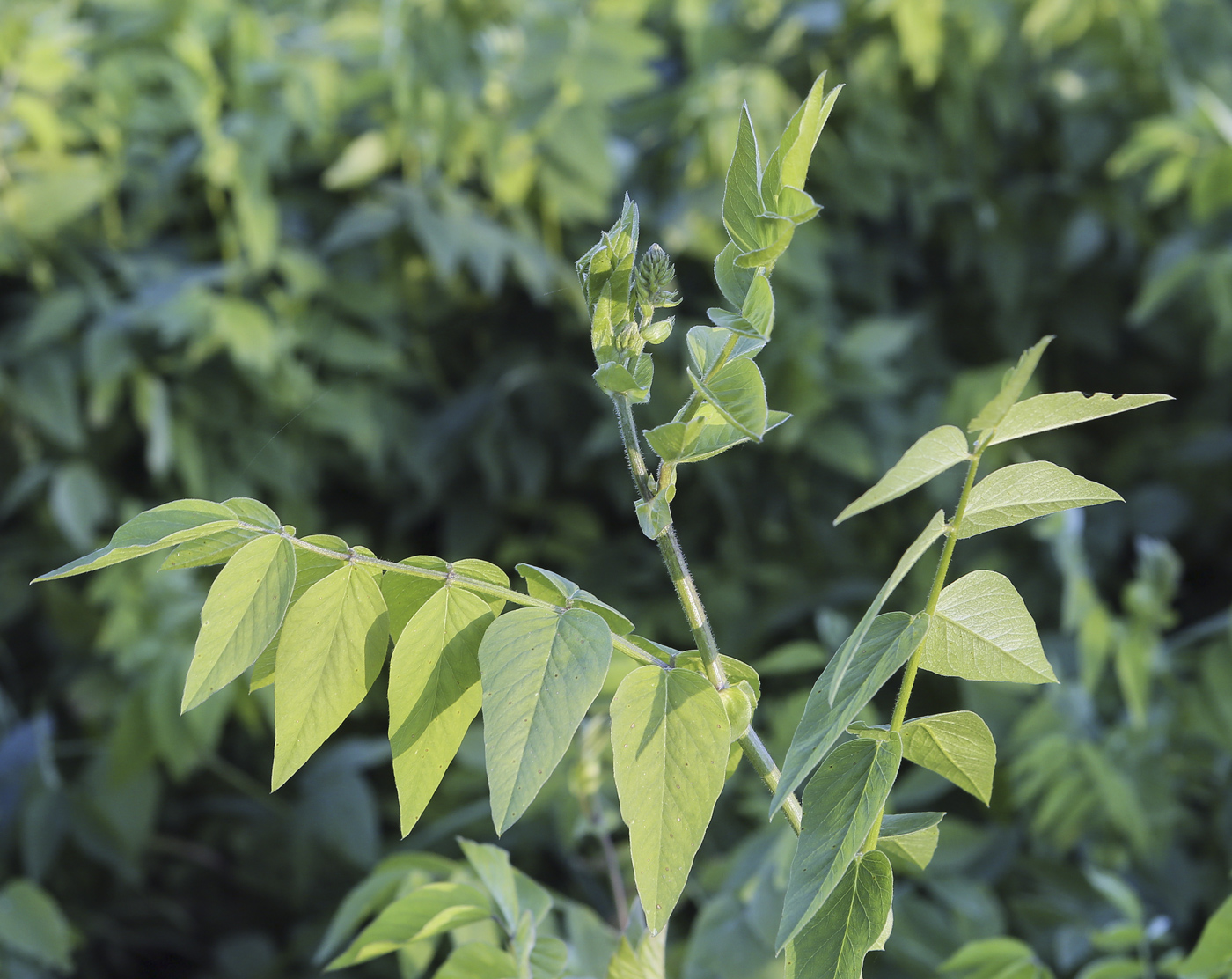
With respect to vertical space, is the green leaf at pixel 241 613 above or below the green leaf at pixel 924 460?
above

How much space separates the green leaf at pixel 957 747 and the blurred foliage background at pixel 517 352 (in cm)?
61

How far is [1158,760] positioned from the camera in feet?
2.90

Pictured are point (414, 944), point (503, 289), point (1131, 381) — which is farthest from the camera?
point (1131, 381)

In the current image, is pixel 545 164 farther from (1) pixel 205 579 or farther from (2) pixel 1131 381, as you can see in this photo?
(2) pixel 1131 381

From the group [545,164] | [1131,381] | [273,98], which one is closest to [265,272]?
[273,98]

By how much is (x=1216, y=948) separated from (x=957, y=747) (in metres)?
0.12

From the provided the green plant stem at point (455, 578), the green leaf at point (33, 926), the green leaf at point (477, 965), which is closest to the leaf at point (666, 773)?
the green plant stem at point (455, 578)

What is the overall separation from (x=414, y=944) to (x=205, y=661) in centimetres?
22

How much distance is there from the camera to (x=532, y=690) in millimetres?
274

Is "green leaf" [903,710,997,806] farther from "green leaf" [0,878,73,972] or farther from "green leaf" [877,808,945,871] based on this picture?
"green leaf" [0,878,73,972]

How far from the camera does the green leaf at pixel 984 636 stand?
30cm

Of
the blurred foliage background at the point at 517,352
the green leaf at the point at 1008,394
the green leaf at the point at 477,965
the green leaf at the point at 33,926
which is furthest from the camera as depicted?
the blurred foliage background at the point at 517,352

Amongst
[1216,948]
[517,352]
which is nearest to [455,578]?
[1216,948]

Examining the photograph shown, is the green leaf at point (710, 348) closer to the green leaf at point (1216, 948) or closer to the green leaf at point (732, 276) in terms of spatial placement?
the green leaf at point (732, 276)
